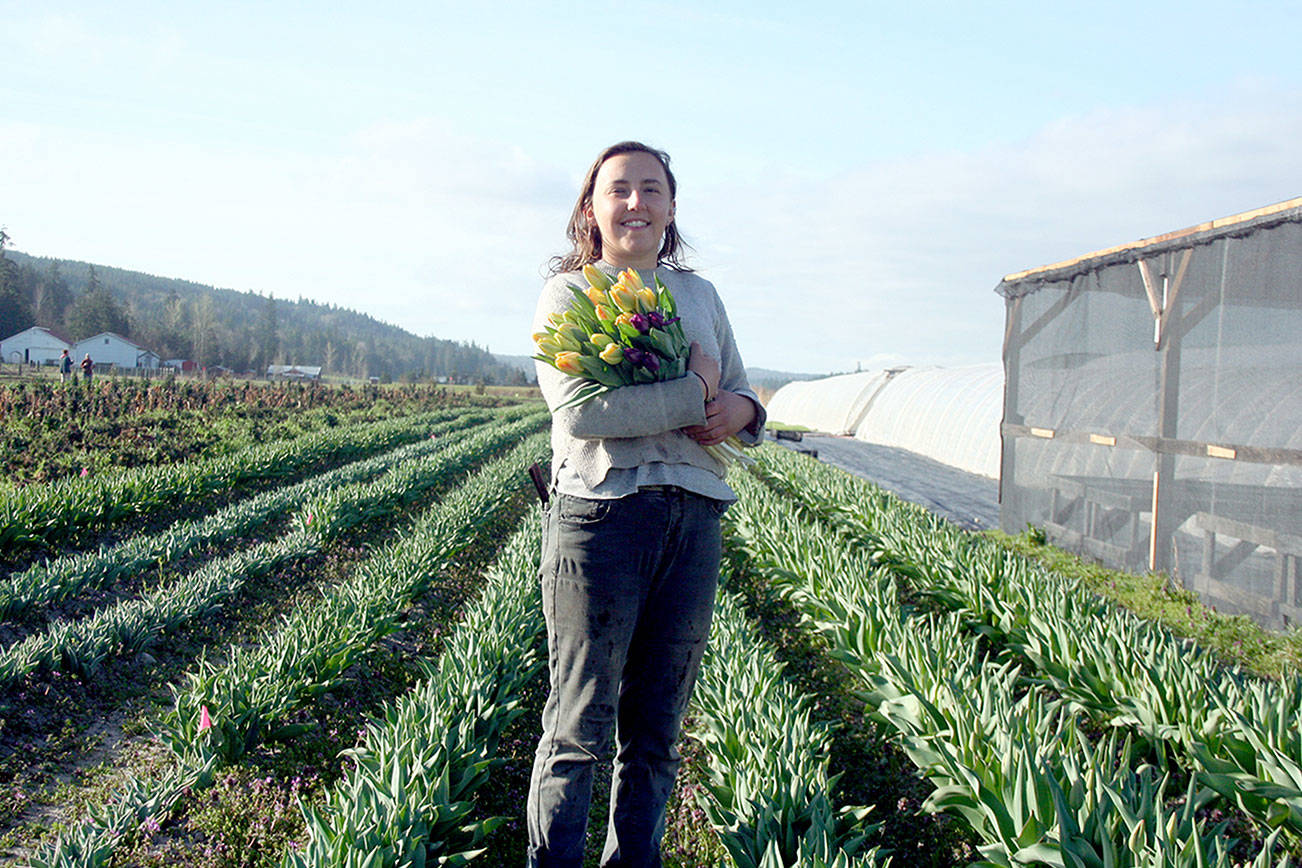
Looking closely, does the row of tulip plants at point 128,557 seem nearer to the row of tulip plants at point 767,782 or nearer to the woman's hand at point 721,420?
the row of tulip plants at point 767,782

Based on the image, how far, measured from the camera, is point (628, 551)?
1.91m

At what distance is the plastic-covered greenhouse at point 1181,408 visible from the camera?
19.8ft

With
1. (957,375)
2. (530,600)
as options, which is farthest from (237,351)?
Result: (530,600)

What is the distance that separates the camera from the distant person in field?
75.3 inches

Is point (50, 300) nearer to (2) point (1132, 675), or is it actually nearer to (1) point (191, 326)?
(1) point (191, 326)

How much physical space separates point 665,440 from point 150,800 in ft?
8.03

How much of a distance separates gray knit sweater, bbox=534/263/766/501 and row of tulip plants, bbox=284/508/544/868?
1133 mm

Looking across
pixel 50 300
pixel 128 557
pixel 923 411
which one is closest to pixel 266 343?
pixel 50 300

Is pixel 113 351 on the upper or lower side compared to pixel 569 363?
upper

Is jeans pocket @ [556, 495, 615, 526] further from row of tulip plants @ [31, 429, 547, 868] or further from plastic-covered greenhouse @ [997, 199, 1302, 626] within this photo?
plastic-covered greenhouse @ [997, 199, 1302, 626]

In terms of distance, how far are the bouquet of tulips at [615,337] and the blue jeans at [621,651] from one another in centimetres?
28

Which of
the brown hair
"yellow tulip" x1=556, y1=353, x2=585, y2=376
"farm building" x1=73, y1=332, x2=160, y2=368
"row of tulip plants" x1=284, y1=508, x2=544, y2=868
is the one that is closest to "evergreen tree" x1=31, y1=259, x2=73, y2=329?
"farm building" x1=73, y1=332, x2=160, y2=368

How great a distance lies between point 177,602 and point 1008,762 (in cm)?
497

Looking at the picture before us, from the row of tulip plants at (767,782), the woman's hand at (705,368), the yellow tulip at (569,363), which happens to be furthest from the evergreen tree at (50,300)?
the woman's hand at (705,368)
